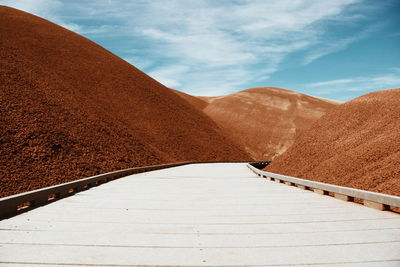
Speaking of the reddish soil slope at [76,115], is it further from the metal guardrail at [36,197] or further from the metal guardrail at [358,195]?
the metal guardrail at [358,195]

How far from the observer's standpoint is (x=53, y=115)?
2345cm

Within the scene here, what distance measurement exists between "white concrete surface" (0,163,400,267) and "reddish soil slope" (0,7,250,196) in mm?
9425

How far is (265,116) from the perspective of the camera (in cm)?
8750

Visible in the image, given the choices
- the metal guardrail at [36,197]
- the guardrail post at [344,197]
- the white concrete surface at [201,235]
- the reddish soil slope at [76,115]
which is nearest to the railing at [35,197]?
the metal guardrail at [36,197]

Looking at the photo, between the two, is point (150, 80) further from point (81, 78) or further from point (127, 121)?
point (127, 121)

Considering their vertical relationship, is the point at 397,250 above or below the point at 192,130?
below

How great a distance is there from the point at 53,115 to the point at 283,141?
193ft

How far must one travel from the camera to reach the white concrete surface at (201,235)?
3.53 meters

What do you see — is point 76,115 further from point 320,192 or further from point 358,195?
point 358,195

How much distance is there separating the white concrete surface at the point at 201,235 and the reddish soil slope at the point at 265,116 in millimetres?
60199

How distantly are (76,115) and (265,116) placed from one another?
222 ft

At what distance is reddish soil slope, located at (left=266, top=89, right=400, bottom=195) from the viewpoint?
10.9 metres

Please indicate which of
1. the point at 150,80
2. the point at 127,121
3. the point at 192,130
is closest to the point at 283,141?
the point at 192,130

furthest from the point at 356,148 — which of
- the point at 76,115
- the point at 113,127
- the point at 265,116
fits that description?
the point at 265,116
